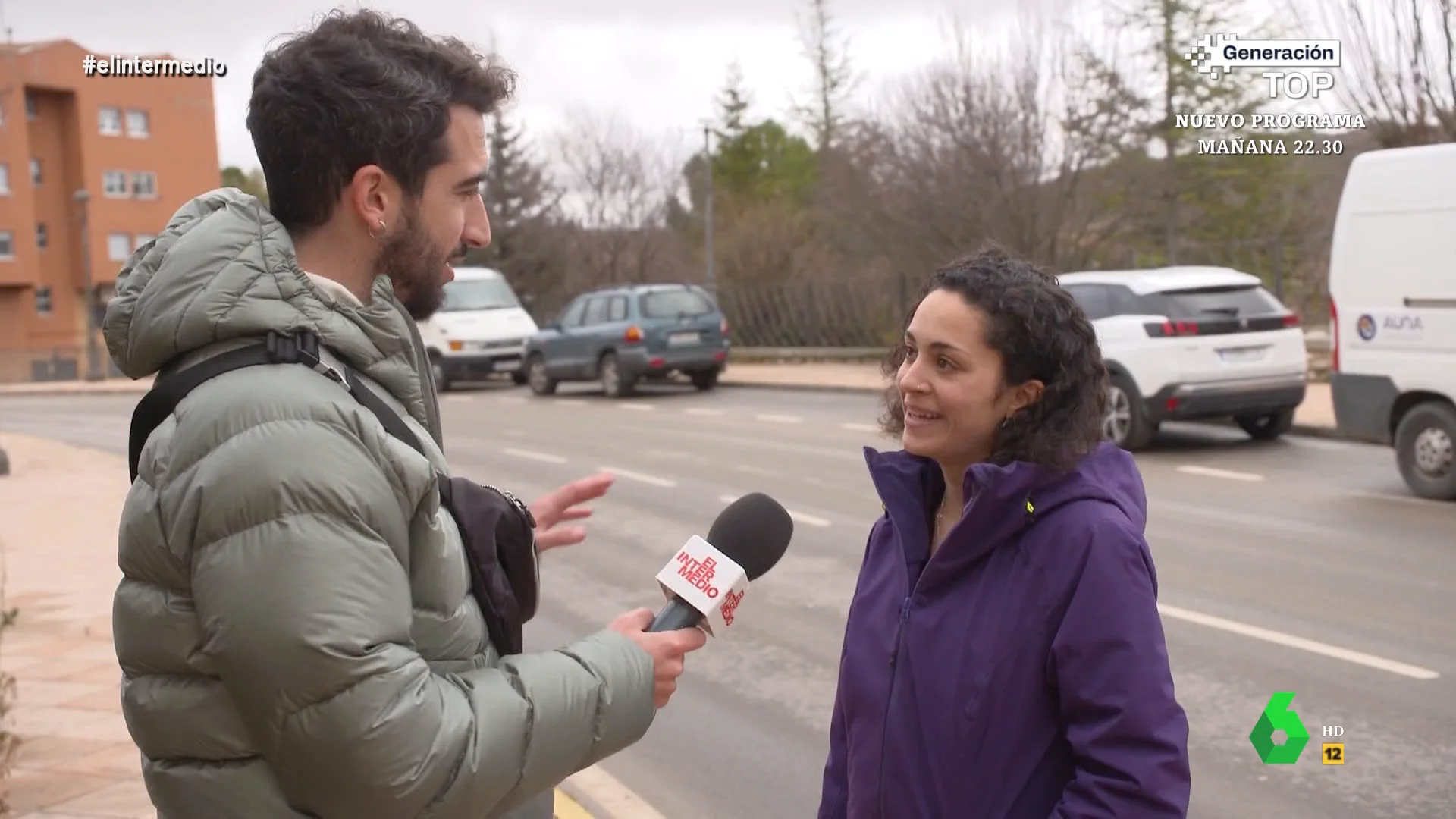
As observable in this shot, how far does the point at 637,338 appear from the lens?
2155cm

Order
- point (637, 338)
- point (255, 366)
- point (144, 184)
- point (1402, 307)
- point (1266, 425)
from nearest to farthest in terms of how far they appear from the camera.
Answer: point (255, 366), point (1402, 307), point (1266, 425), point (637, 338), point (144, 184)

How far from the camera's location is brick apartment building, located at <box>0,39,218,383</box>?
52.8 metres

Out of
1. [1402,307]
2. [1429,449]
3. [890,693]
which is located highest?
[1402,307]

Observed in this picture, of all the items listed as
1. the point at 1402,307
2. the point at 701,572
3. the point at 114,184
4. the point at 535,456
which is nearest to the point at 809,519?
the point at 1402,307

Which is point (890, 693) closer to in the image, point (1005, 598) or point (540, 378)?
point (1005, 598)

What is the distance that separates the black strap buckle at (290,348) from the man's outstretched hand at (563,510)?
72 centimetres

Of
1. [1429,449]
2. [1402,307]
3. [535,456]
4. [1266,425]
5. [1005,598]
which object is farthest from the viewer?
[535,456]

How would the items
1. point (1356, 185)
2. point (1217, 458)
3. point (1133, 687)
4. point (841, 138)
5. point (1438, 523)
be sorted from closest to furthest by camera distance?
point (1133, 687) < point (1438, 523) < point (1356, 185) < point (1217, 458) < point (841, 138)

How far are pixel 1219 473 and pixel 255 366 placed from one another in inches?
432

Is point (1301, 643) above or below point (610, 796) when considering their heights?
above

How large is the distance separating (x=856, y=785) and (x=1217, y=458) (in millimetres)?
10990

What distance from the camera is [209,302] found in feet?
5.73

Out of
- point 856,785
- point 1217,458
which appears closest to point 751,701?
point 856,785

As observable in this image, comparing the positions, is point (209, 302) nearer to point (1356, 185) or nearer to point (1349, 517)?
point (1349, 517)
